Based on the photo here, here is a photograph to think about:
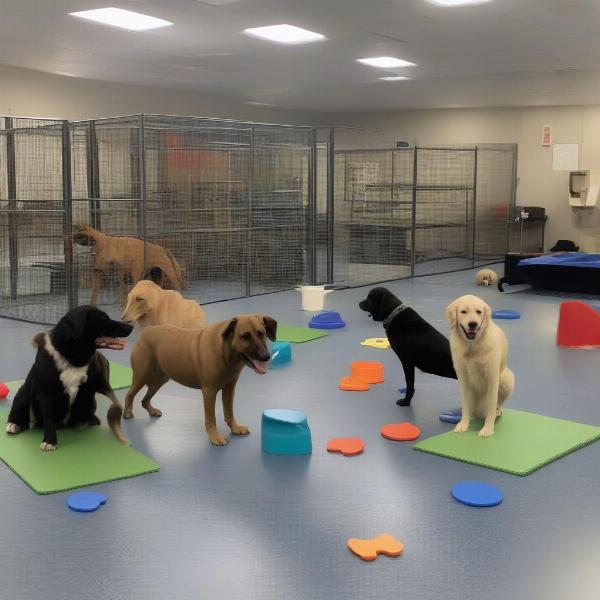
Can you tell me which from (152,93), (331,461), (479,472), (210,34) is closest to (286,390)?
(331,461)

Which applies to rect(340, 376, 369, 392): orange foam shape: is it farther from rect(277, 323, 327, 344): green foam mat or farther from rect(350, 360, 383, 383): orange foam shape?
rect(277, 323, 327, 344): green foam mat

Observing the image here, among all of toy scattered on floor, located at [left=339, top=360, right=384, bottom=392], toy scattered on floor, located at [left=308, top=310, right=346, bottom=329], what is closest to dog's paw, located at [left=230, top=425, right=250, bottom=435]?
toy scattered on floor, located at [left=339, top=360, right=384, bottom=392]

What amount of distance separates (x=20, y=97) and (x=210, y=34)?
3.64 metres

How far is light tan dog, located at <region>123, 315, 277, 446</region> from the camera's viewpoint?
3.16 metres

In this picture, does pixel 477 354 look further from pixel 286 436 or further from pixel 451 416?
pixel 286 436

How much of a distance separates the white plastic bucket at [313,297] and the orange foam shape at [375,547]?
4.45 m

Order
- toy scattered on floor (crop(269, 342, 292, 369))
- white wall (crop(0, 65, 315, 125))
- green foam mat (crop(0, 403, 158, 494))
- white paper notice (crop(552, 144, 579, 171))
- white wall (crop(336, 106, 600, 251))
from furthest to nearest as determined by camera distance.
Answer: white paper notice (crop(552, 144, 579, 171))
white wall (crop(336, 106, 600, 251))
white wall (crop(0, 65, 315, 125))
toy scattered on floor (crop(269, 342, 292, 369))
green foam mat (crop(0, 403, 158, 494))

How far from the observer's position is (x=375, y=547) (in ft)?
7.89

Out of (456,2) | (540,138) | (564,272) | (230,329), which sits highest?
(456,2)

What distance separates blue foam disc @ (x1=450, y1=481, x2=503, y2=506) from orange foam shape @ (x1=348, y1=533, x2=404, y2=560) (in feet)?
1.36

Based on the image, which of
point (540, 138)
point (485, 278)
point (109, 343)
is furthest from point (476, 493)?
point (540, 138)

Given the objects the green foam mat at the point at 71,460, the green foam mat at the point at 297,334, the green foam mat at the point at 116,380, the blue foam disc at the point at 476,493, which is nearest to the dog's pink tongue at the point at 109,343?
the green foam mat at the point at 71,460

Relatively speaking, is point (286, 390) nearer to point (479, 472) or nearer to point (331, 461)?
point (331, 461)

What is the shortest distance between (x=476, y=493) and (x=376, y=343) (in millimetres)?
2737
